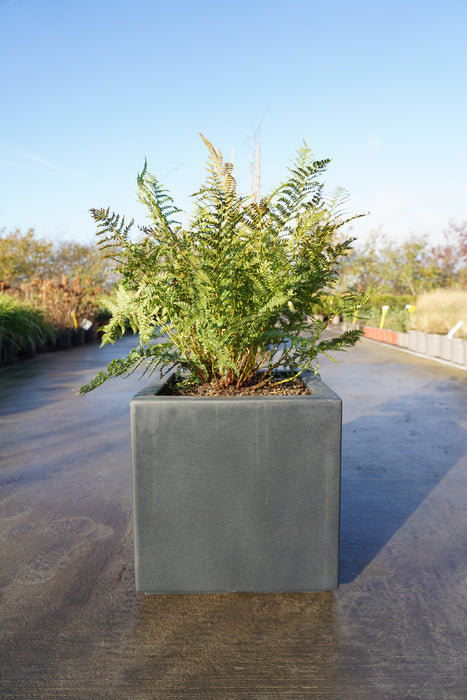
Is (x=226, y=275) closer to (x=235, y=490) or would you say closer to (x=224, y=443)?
(x=224, y=443)

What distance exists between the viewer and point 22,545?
9.19 ft

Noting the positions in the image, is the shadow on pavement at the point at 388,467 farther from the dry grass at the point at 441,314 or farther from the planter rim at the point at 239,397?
the dry grass at the point at 441,314

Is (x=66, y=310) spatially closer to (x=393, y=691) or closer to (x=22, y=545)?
(x=22, y=545)

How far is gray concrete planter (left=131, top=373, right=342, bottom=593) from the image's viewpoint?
6.92ft

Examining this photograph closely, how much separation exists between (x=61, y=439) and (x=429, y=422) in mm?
3864

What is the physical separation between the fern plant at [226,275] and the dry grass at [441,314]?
428 inches

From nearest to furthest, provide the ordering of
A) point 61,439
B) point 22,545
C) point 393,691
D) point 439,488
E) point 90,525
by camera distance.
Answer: point 393,691
point 22,545
point 90,525
point 439,488
point 61,439

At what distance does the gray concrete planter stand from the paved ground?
0.17m

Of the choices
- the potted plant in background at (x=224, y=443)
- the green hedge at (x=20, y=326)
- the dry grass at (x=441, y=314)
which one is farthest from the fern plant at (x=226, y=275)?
the dry grass at (x=441, y=314)

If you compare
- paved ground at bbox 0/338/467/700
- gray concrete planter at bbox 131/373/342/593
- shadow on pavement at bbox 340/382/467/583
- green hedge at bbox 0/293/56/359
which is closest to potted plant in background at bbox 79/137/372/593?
gray concrete planter at bbox 131/373/342/593

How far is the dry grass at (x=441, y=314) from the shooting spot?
13.4 meters

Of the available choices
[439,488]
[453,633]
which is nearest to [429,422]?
[439,488]

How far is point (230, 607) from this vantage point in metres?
2.18

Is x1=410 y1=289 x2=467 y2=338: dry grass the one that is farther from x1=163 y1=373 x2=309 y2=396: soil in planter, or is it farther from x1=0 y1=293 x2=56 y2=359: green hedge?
x1=163 y1=373 x2=309 y2=396: soil in planter
